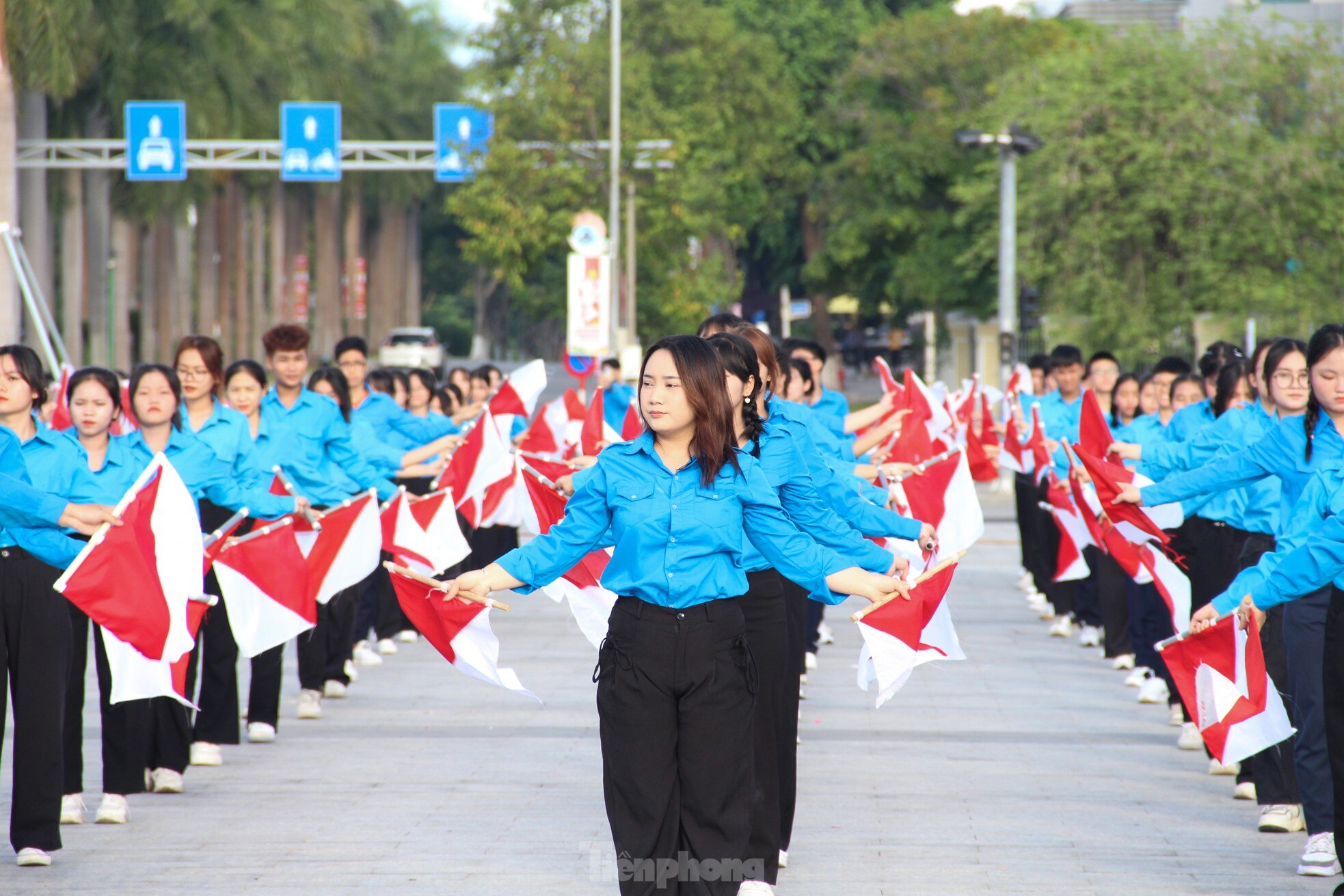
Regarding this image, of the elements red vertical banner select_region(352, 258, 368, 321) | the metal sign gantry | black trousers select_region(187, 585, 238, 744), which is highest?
the metal sign gantry

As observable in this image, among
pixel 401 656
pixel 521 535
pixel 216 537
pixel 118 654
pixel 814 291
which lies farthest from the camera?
pixel 814 291

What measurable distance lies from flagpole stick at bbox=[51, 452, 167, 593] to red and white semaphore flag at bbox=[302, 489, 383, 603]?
2.02 m

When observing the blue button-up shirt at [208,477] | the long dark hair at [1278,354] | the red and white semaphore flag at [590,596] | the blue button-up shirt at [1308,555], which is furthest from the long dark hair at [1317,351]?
the blue button-up shirt at [208,477]

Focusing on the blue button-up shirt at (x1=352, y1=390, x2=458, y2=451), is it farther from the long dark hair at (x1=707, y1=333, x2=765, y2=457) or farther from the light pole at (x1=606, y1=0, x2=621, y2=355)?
the light pole at (x1=606, y1=0, x2=621, y2=355)

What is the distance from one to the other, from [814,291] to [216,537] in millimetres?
38315

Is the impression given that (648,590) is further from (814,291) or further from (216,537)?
(814,291)

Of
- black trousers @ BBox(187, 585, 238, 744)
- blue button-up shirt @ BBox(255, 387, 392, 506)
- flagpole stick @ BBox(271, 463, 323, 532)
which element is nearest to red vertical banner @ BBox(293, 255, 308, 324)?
blue button-up shirt @ BBox(255, 387, 392, 506)

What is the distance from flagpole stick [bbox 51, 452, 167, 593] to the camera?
592 centimetres

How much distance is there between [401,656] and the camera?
38.4ft

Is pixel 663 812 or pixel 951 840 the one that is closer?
pixel 663 812

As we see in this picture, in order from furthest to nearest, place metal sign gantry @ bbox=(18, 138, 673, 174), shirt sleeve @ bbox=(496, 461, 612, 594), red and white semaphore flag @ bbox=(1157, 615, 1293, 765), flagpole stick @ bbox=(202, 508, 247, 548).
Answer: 1. metal sign gantry @ bbox=(18, 138, 673, 174)
2. flagpole stick @ bbox=(202, 508, 247, 548)
3. red and white semaphore flag @ bbox=(1157, 615, 1293, 765)
4. shirt sleeve @ bbox=(496, 461, 612, 594)

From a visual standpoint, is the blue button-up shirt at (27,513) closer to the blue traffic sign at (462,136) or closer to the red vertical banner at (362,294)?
the blue traffic sign at (462,136)

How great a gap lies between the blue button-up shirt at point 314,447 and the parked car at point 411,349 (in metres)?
43.8

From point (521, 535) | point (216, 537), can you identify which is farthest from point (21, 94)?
point (216, 537)
